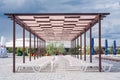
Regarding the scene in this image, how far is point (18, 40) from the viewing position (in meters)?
71.6

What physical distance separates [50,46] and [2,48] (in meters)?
15.2

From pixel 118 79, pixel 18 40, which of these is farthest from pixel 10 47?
pixel 118 79

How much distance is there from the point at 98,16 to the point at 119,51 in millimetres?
54026

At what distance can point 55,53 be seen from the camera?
64.4 m

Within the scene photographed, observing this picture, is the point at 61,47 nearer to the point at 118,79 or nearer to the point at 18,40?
the point at 18,40

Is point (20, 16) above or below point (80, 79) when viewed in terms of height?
above

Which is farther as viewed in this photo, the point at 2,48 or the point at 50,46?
the point at 50,46

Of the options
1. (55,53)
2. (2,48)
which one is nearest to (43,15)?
(2,48)

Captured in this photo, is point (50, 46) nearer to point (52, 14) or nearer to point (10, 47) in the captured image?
point (10, 47)

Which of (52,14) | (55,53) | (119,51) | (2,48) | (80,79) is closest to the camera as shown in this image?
(80,79)

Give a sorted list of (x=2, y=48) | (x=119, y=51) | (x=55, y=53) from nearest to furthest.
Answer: (x=2, y=48)
(x=55, y=53)
(x=119, y=51)

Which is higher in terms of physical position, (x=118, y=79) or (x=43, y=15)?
(x=43, y=15)

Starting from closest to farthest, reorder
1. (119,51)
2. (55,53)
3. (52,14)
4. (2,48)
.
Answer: (52,14) → (2,48) → (55,53) → (119,51)

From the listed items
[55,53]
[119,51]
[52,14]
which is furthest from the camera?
[119,51]
